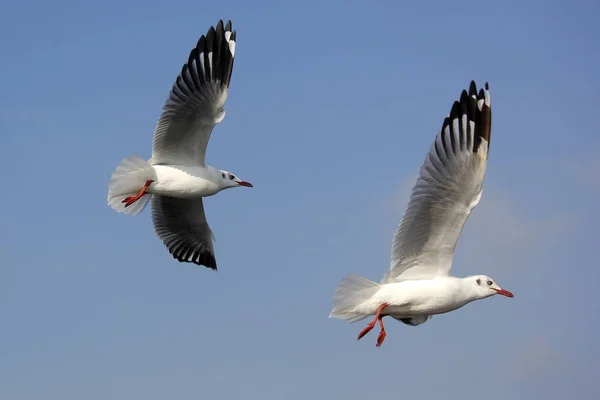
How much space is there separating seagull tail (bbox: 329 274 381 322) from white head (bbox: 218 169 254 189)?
3.65m

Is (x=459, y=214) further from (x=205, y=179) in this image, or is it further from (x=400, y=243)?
(x=205, y=179)

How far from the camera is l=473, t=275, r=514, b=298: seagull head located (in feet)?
39.2

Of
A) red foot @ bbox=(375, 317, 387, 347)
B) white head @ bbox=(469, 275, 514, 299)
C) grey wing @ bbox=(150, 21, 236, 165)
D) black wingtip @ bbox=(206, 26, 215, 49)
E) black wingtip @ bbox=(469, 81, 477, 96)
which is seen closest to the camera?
red foot @ bbox=(375, 317, 387, 347)

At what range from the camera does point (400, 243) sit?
11.8 meters

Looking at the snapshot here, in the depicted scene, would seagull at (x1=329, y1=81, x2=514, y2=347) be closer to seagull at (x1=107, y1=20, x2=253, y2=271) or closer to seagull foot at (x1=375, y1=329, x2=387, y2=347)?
seagull foot at (x1=375, y1=329, x2=387, y2=347)

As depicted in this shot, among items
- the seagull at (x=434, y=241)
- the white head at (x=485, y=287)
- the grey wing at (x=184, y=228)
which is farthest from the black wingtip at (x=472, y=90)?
the grey wing at (x=184, y=228)

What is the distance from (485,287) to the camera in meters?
12.0

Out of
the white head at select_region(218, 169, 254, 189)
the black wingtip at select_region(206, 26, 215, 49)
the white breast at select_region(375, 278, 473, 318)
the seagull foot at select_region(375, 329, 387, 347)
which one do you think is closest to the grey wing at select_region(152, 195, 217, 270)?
the white head at select_region(218, 169, 254, 189)

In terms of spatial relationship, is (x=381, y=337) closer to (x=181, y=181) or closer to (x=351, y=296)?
(x=351, y=296)

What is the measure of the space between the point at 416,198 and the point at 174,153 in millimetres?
4021

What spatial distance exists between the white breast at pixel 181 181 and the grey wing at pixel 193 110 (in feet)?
0.43

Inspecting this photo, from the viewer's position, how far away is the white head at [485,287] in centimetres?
1194

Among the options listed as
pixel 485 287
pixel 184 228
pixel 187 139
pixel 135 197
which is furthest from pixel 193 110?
pixel 485 287

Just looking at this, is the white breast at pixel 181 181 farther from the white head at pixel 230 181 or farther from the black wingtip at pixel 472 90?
the black wingtip at pixel 472 90
